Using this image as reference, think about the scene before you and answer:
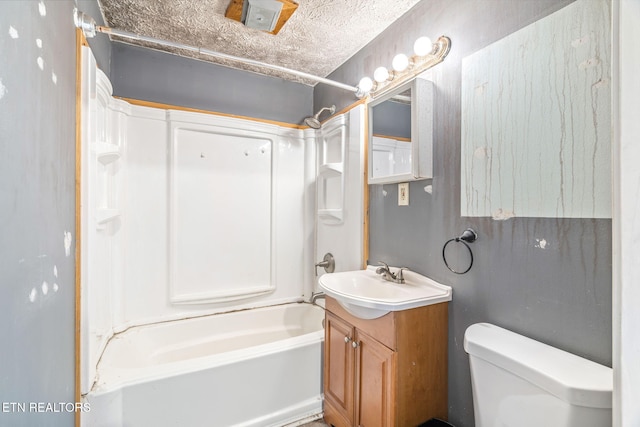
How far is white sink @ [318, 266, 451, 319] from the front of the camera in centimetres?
121

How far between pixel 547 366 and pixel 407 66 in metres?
1.46

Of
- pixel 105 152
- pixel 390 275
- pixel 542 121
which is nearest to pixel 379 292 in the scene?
pixel 390 275

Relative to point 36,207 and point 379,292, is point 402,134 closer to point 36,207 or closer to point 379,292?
point 379,292

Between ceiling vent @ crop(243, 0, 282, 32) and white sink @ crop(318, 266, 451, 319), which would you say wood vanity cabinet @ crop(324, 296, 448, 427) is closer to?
white sink @ crop(318, 266, 451, 319)

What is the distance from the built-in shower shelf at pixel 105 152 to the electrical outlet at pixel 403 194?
63.2 inches

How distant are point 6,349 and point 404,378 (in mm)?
1299

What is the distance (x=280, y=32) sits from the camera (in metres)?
1.83

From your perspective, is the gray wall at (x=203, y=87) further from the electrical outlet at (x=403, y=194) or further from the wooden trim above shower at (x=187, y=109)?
the electrical outlet at (x=403, y=194)

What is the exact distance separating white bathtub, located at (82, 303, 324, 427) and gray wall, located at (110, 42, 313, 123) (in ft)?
5.61

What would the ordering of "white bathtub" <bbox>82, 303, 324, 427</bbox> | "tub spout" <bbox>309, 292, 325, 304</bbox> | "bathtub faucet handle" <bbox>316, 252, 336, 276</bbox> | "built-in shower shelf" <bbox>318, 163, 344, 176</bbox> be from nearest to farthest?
1. "white bathtub" <bbox>82, 303, 324, 427</bbox>
2. "built-in shower shelf" <bbox>318, 163, 344, 176</bbox>
3. "bathtub faucet handle" <bbox>316, 252, 336, 276</bbox>
4. "tub spout" <bbox>309, 292, 325, 304</bbox>

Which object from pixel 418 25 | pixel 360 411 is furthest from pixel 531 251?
pixel 418 25

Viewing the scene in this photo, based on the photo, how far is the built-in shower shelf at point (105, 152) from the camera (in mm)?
1461

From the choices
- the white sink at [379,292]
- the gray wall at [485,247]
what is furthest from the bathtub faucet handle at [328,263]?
the gray wall at [485,247]

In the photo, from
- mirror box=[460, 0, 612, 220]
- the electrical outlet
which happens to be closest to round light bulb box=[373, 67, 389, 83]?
mirror box=[460, 0, 612, 220]
